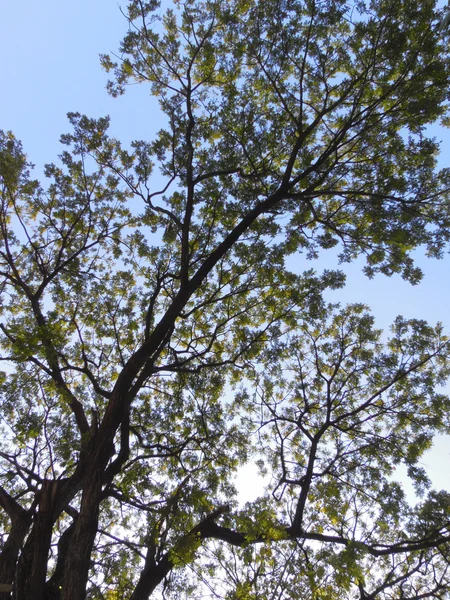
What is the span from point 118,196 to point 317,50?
479 cm

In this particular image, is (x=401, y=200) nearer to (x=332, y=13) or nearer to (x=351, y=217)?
(x=351, y=217)

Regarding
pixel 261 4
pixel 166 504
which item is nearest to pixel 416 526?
pixel 166 504

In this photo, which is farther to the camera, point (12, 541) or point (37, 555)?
point (12, 541)

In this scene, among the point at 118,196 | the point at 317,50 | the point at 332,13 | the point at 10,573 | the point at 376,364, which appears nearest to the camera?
the point at 10,573

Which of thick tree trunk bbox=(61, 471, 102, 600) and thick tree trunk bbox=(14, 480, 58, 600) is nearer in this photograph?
thick tree trunk bbox=(61, 471, 102, 600)

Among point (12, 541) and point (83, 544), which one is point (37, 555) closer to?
point (83, 544)

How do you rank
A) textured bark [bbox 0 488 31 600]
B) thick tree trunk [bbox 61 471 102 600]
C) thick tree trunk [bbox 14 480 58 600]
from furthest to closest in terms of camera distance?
textured bark [bbox 0 488 31 600]
thick tree trunk [bbox 14 480 58 600]
thick tree trunk [bbox 61 471 102 600]

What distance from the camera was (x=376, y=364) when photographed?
8.09m

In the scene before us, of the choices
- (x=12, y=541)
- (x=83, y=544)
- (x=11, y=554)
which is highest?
(x=83, y=544)

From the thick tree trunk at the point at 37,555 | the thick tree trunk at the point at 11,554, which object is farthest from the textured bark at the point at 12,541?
the thick tree trunk at the point at 37,555

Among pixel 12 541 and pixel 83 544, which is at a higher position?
pixel 83 544

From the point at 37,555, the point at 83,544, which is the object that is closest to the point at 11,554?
the point at 37,555

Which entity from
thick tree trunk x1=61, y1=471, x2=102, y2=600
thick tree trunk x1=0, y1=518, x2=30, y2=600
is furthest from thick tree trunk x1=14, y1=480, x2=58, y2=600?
thick tree trunk x1=61, y1=471, x2=102, y2=600

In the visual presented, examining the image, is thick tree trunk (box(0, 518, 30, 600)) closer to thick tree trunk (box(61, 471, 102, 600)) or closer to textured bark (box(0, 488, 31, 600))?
textured bark (box(0, 488, 31, 600))
